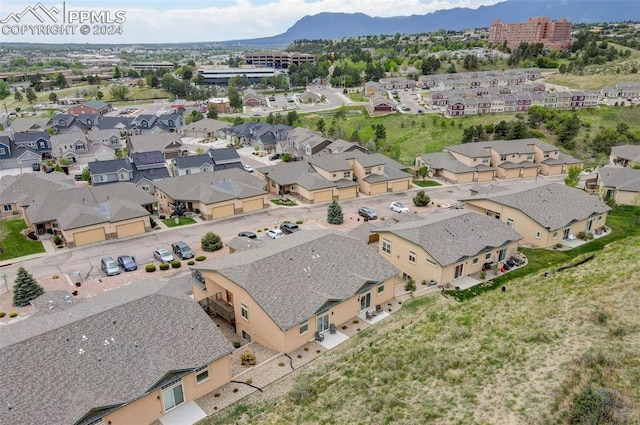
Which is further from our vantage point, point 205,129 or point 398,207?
point 205,129

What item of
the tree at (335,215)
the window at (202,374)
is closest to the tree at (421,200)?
the tree at (335,215)

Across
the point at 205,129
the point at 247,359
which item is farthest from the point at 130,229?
the point at 205,129

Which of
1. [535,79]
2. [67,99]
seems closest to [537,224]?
[535,79]

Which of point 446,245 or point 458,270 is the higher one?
point 446,245

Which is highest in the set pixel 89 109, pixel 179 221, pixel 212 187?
pixel 89 109

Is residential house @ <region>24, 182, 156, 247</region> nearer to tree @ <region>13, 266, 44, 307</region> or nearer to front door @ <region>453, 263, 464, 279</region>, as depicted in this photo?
tree @ <region>13, 266, 44, 307</region>

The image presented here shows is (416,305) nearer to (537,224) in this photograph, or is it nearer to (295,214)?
(537,224)

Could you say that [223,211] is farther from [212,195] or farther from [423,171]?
[423,171]

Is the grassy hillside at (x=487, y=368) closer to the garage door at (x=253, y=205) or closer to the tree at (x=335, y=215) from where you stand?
the tree at (x=335, y=215)
